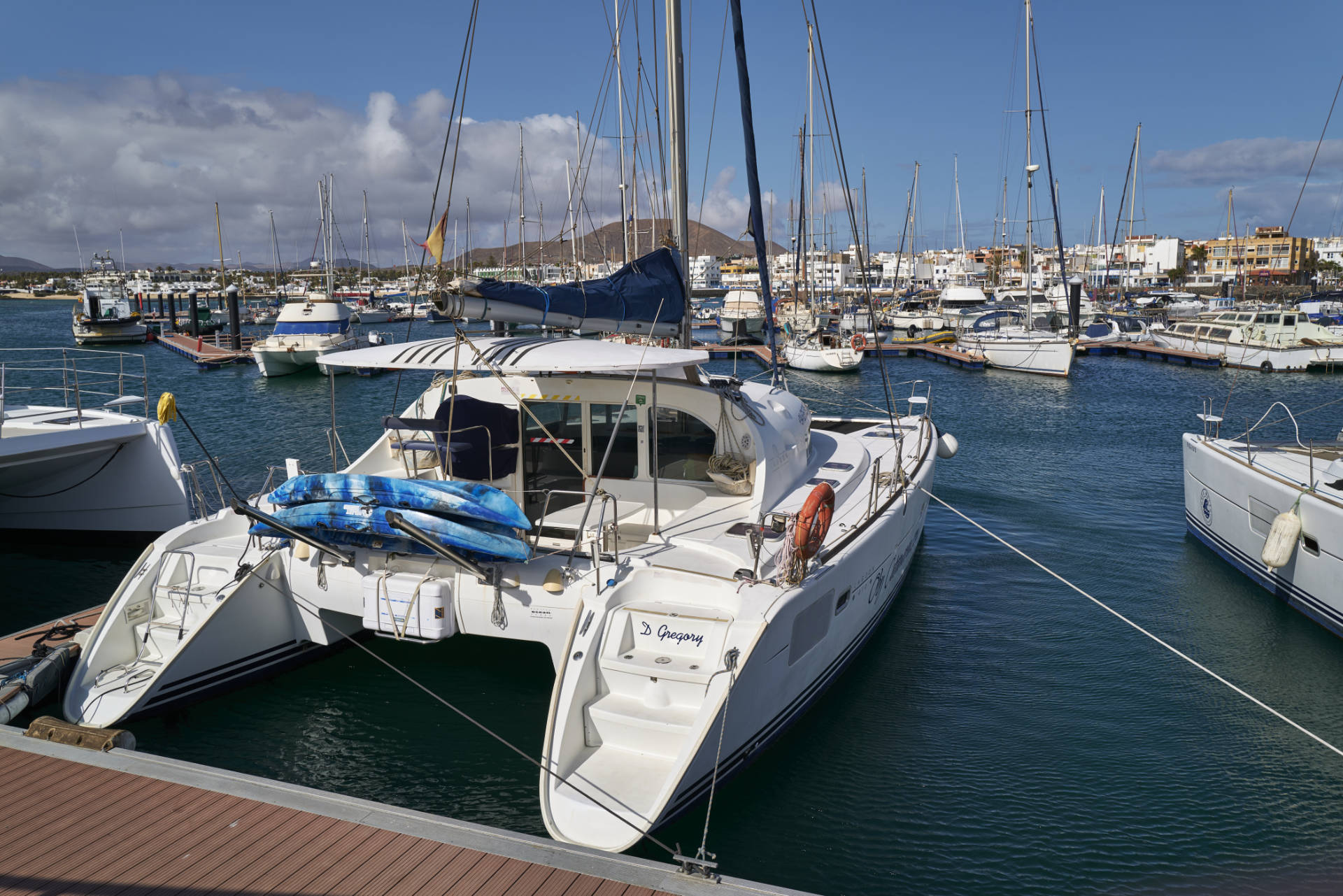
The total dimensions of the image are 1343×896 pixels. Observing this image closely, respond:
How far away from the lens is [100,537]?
12125mm

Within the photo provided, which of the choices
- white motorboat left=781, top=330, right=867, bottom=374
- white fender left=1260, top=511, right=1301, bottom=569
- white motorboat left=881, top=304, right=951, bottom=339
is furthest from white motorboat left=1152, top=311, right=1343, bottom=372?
white fender left=1260, top=511, right=1301, bottom=569

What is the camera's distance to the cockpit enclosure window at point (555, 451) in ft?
27.9

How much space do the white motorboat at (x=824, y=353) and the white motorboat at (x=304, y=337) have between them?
1842 cm

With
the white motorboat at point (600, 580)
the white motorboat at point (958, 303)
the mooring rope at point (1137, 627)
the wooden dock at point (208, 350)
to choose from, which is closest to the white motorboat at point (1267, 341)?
the white motorboat at point (958, 303)

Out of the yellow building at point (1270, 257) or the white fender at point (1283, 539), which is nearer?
the white fender at point (1283, 539)

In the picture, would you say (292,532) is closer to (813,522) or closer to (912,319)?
(813,522)

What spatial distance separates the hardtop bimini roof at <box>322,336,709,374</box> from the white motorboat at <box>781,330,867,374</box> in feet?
90.1

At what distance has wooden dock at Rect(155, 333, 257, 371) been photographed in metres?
39.7

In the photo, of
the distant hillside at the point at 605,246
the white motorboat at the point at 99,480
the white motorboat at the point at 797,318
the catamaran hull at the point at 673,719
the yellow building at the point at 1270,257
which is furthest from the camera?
the yellow building at the point at 1270,257

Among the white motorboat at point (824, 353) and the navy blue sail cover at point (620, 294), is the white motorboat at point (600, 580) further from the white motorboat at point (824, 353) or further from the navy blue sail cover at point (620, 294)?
the white motorboat at point (824, 353)

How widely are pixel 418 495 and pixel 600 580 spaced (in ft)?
4.76

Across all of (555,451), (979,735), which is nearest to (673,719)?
(979,735)

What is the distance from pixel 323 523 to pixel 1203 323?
140ft

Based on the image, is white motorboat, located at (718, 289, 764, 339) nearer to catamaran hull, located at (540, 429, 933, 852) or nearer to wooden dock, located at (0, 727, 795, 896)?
catamaran hull, located at (540, 429, 933, 852)
